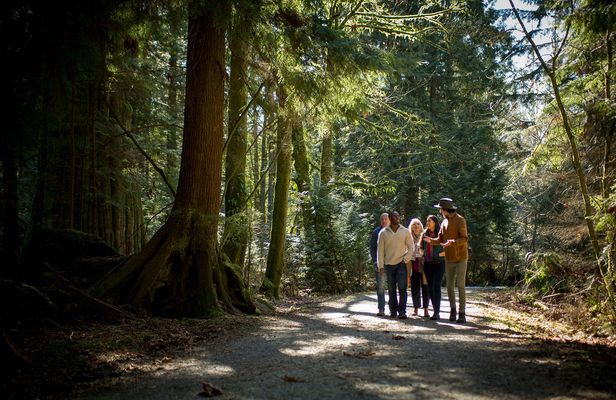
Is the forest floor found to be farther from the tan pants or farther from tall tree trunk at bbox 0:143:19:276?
tall tree trunk at bbox 0:143:19:276

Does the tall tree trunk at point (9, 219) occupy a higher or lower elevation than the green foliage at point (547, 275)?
higher

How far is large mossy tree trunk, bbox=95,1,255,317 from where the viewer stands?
26.1 ft

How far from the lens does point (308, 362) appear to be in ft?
16.9

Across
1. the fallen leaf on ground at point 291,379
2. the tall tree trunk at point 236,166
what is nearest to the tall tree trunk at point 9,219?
the tall tree trunk at point 236,166

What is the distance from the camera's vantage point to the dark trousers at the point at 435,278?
9.11 m

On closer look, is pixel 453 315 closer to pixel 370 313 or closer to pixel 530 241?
pixel 370 313

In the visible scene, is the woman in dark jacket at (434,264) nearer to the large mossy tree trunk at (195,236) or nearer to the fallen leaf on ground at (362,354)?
the large mossy tree trunk at (195,236)

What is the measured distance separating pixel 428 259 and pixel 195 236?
187 inches

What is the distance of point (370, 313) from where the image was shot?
10266 millimetres

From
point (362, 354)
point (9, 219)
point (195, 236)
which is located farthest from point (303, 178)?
point (362, 354)

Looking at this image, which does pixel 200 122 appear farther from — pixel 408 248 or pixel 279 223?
pixel 279 223

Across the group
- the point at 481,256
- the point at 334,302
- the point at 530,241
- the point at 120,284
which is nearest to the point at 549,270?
the point at 334,302

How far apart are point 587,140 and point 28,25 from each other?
11775mm

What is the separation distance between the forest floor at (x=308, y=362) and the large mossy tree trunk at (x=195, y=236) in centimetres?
71
